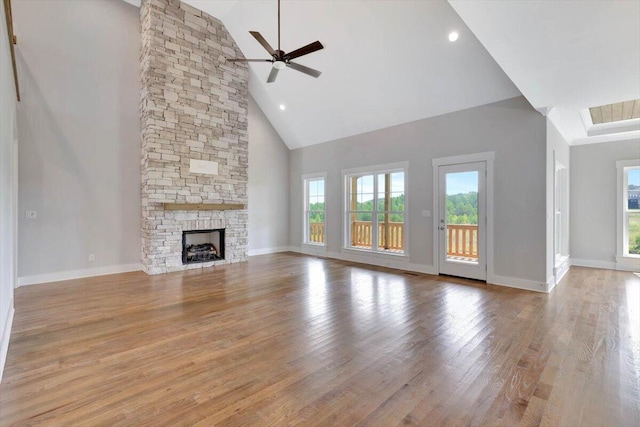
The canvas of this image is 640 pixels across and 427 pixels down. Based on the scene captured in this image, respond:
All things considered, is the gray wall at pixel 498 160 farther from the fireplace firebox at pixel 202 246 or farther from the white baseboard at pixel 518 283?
the fireplace firebox at pixel 202 246

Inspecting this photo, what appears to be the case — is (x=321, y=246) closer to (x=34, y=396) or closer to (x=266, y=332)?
(x=266, y=332)

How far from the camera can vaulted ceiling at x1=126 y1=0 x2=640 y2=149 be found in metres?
3.10

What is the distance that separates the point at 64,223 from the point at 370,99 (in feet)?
20.3

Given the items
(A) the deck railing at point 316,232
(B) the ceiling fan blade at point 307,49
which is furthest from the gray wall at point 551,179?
(A) the deck railing at point 316,232

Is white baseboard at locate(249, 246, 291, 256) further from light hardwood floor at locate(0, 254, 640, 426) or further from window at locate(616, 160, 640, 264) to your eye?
window at locate(616, 160, 640, 264)

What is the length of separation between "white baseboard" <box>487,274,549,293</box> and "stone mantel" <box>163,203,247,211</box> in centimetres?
531

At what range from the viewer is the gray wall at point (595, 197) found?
19.8ft

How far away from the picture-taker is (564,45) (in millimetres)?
3256

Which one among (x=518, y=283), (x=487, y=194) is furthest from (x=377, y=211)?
(x=518, y=283)

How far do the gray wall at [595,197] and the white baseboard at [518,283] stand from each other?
3.01 meters

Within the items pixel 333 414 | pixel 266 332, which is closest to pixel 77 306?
pixel 266 332

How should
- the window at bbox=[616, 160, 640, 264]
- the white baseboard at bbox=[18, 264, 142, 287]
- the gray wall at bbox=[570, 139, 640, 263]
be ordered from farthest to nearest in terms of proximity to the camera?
the gray wall at bbox=[570, 139, 640, 263]
the window at bbox=[616, 160, 640, 264]
the white baseboard at bbox=[18, 264, 142, 287]

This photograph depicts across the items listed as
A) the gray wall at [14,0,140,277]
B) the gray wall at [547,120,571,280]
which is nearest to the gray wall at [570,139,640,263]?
the gray wall at [547,120,571,280]

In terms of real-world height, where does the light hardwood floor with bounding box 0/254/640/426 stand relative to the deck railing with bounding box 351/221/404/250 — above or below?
below
